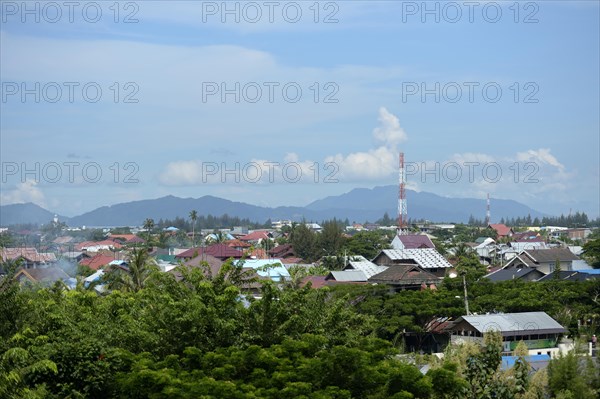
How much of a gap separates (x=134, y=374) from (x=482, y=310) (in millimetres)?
25872

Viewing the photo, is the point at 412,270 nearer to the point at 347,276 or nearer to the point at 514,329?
the point at 347,276

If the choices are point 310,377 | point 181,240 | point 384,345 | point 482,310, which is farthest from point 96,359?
→ point 181,240

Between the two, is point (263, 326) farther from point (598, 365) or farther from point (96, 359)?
point (598, 365)

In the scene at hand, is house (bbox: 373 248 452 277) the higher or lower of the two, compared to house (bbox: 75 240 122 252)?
higher

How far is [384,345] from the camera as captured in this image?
20953 millimetres

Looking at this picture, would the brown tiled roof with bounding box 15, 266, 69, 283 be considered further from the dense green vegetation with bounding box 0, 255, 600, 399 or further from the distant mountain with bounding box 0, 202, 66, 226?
the distant mountain with bounding box 0, 202, 66, 226

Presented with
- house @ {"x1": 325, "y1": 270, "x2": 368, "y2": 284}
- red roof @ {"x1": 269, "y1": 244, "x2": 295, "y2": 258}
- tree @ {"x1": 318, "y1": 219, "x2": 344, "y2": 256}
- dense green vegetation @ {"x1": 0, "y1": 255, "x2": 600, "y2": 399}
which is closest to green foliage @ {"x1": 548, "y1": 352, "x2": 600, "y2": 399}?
dense green vegetation @ {"x1": 0, "y1": 255, "x2": 600, "y2": 399}

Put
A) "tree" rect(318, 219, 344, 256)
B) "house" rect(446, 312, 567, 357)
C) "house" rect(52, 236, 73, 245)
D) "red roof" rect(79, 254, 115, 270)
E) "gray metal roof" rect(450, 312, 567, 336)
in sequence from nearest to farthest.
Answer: "house" rect(446, 312, 567, 357)
"gray metal roof" rect(450, 312, 567, 336)
"red roof" rect(79, 254, 115, 270)
"tree" rect(318, 219, 344, 256)
"house" rect(52, 236, 73, 245)

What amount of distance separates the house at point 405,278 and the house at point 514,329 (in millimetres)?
10223

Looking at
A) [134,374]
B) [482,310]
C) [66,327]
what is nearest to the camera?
[134,374]

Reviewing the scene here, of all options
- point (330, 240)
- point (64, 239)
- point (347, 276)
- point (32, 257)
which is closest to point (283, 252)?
point (330, 240)

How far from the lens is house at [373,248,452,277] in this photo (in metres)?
56.6

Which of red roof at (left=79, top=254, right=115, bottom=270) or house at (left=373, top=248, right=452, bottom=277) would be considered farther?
red roof at (left=79, top=254, right=115, bottom=270)

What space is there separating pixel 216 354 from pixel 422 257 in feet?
131
